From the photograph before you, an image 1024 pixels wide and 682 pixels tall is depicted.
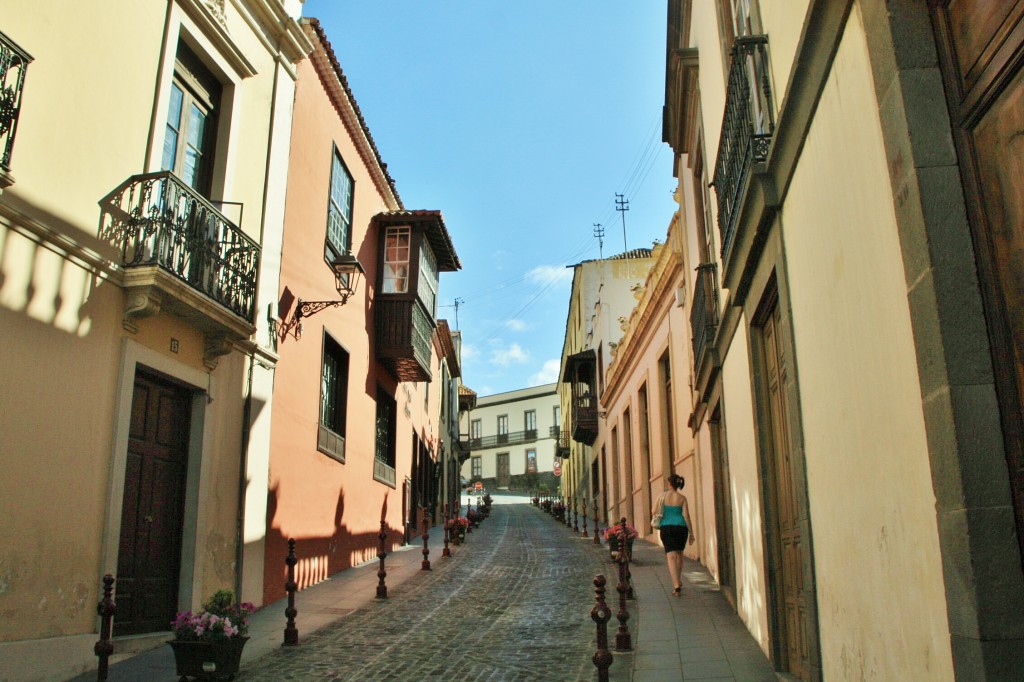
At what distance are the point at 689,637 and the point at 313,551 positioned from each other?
6.53 m

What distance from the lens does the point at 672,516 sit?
35.0 feet

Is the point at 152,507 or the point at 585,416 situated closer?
the point at 152,507

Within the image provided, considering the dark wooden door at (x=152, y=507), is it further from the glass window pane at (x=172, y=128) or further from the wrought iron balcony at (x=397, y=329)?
the wrought iron balcony at (x=397, y=329)

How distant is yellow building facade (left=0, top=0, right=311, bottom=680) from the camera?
665cm

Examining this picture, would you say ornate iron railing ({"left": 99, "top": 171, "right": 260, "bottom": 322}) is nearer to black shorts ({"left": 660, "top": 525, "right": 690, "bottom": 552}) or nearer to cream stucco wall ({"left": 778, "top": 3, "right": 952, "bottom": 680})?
black shorts ({"left": 660, "top": 525, "right": 690, "bottom": 552})

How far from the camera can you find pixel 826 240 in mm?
4316

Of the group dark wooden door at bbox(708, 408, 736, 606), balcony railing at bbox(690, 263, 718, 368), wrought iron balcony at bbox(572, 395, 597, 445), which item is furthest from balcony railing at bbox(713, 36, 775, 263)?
wrought iron balcony at bbox(572, 395, 597, 445)

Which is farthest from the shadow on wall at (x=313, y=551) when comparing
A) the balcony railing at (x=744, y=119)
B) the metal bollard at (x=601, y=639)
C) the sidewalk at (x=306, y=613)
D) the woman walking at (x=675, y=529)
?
the balcony railing at (x=744, y=119)

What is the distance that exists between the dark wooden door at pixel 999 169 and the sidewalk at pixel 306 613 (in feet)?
21.5

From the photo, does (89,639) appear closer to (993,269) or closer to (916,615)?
(916,615)

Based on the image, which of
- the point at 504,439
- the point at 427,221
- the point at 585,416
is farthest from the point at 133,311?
the point at 504,439

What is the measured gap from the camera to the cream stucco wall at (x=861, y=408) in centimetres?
317

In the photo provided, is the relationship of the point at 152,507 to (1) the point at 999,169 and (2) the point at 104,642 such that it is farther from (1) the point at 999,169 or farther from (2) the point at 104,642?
(1) the point at 999,169

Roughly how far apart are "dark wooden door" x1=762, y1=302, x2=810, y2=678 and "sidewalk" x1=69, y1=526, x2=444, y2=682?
15.2 ft
